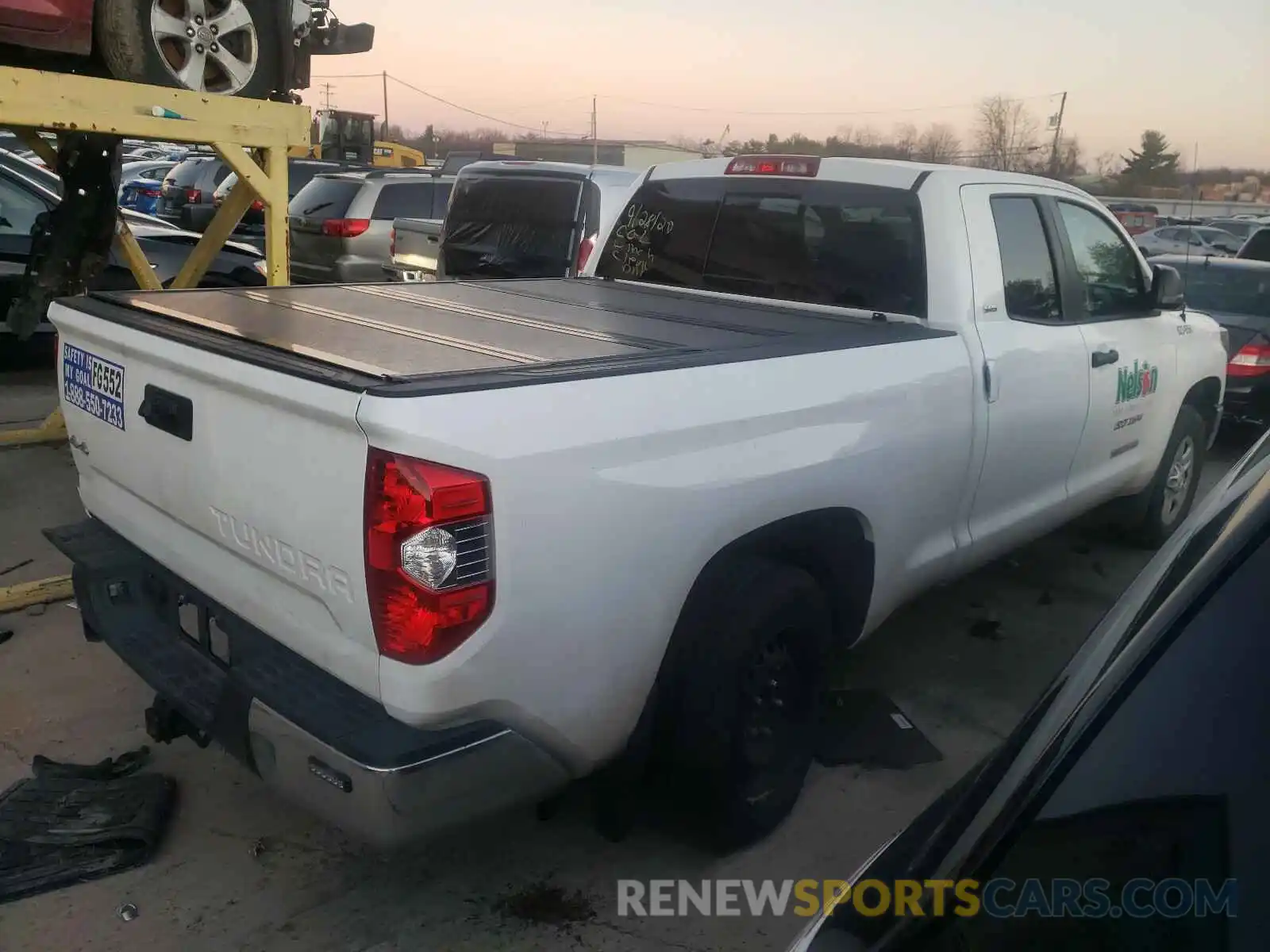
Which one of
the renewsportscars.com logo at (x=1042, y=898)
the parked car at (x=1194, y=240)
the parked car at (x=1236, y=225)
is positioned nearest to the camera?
the renewsportscars.com logo at (x=1042, y=898)

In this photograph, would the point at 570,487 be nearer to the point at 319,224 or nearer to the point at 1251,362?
the point at 1251,362

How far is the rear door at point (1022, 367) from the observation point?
12.4 feet

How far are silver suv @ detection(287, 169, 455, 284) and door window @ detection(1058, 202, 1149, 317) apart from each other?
8.41 m

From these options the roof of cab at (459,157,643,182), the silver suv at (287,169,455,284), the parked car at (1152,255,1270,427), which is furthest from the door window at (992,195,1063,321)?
the silver suv at (287,169,455,284)

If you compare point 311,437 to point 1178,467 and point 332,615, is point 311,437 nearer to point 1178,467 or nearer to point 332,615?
point 332,615

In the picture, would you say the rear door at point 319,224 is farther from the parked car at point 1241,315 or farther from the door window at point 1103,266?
the door window at point 1103,266

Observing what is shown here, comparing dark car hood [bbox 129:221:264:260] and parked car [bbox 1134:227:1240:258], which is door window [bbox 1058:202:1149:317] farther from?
parked car [bbox 1134:227:1240:258]

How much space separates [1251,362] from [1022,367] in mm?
5526

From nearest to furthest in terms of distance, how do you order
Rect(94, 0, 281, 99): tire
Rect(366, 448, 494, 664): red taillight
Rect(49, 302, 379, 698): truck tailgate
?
Rect(366, 448, 494, 664): red taillight < Rect(49, 302, 379, 698): truck tailgate < Rect(94, 0, 281, 99): tire

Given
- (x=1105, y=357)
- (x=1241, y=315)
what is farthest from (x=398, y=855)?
(x=1241, y=315)

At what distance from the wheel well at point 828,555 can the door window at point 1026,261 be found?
127cm

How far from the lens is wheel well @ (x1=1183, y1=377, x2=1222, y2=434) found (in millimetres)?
5534

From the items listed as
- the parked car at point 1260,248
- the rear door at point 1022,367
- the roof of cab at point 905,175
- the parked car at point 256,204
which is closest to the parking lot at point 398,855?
the rear door at point 1022,367

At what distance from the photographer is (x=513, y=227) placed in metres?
7.89
